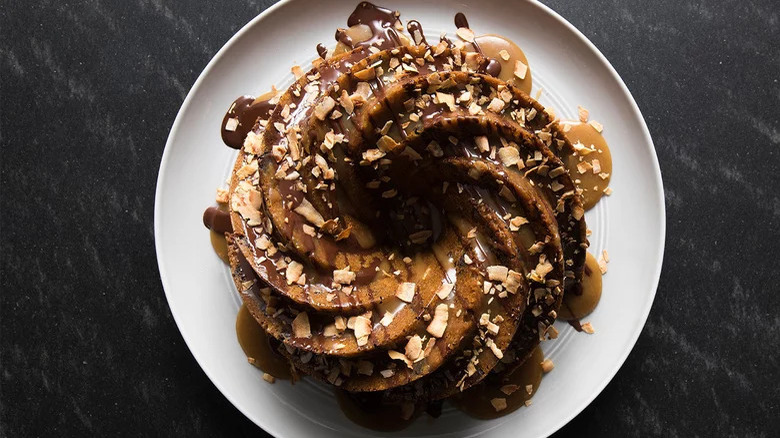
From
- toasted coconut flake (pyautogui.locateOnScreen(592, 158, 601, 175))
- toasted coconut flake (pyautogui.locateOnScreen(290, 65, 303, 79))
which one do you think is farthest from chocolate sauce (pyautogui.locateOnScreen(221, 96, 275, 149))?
toasted coconut flake (pyautogui.locateOnScreen(592, 158, 601, 175))

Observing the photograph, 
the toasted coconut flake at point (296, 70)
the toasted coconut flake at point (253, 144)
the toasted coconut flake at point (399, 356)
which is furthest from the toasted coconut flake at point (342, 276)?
the toasted coconut flake at point (296, 70)

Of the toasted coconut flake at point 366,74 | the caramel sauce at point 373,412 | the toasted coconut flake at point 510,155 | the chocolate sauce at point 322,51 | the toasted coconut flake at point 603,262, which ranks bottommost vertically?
the caramel sauce at point 373,412

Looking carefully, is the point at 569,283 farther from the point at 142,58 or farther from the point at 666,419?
the point at 142,58

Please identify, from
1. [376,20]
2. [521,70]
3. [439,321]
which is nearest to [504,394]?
[439,321]

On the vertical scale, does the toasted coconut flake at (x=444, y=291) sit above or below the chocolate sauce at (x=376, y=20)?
below

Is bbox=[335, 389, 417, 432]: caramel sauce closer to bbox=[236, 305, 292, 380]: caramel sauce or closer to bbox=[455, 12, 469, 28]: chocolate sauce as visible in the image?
bbox=[236, 305, 292, 380]: caramel sauce

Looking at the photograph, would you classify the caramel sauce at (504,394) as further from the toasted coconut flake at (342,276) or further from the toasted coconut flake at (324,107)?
the toasted coconut flake at (324,107)

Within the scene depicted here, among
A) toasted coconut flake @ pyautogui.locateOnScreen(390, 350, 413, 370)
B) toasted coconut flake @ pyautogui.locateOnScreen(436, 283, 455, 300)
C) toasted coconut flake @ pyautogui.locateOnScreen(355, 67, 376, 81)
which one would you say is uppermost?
toasted coconut flake @ pyautogui.locateOnScreen(355, 67, 376, 81)
